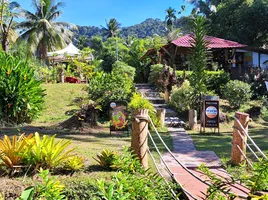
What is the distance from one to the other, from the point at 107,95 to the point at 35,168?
7.66 m

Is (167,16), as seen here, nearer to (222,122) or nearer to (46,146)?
(222,122)

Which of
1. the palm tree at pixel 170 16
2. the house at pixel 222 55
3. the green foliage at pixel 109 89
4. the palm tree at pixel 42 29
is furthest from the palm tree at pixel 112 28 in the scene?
the green foliage at pixel 109 89

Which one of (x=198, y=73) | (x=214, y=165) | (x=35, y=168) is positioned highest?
(x=198, y=73)

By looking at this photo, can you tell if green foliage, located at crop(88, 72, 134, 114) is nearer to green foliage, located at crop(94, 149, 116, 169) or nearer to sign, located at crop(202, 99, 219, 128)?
sign, located at crop(202, 99, 219, 128)

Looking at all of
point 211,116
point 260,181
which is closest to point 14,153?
point 260,181

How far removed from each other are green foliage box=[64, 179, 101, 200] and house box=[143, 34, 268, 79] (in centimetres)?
1579

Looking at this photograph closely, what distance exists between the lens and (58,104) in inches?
533

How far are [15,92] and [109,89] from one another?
3.81 meters

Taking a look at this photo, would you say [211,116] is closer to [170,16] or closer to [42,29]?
[42,29]

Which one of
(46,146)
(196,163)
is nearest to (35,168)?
(46,146)

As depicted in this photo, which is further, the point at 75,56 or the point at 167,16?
the point at 167,16

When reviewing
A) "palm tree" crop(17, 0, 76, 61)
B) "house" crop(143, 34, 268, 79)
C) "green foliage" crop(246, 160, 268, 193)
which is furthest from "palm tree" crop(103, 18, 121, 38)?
"green foliage" crop(246, 160, 268, 193)

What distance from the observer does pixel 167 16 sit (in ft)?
188

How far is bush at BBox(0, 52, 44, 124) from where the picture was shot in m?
9.48
